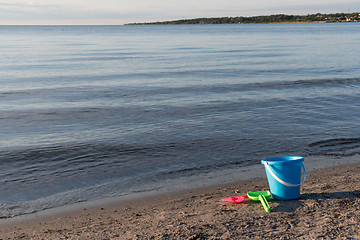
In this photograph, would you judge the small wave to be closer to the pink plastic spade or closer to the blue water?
the blue water

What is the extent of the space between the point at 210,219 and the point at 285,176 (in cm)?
163

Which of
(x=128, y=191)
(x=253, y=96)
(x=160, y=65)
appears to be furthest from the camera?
(x=160, y=65)

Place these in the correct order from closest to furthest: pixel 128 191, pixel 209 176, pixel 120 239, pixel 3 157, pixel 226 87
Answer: pixel 120 239 < pixel 128 191 < pixel 209 176 < pixel 3 157 < pixel 226 87

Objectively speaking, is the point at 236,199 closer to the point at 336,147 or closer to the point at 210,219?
the point at 210,219

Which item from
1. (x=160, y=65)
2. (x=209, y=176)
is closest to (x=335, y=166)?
(x=209, y=176)

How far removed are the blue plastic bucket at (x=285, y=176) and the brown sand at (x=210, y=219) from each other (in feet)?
0.52

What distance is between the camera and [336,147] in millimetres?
11000

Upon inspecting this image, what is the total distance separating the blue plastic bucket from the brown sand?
0.52ft

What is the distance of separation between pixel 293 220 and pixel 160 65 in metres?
26.7

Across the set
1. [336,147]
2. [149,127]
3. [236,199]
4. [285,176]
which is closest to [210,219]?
[236,199]

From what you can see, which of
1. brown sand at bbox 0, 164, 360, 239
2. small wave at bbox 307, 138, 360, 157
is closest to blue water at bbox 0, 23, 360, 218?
small wave at bbox 307, 138, 360, 157

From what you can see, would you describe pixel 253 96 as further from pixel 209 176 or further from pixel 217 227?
pixel 217 227

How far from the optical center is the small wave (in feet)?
34.3

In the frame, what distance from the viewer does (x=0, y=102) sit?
18.1 meters
